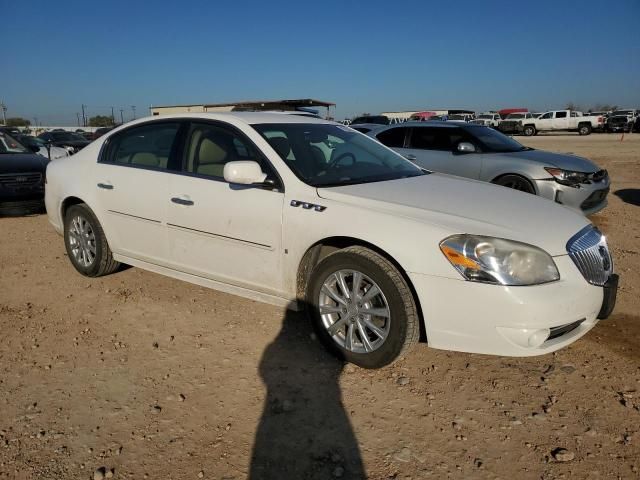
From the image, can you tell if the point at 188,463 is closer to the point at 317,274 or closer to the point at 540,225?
the point at 317,274

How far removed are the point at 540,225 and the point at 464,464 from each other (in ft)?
4.68

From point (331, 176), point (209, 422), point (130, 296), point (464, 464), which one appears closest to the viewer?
point (464, 464)

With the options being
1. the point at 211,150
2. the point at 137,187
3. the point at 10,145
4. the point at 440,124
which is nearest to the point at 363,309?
the point at 211,150

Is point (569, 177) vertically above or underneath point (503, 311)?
above

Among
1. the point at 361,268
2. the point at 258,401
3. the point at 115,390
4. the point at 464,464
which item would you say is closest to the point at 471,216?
the point at 361,268

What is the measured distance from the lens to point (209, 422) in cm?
258

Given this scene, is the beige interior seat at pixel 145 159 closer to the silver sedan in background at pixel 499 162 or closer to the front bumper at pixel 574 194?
the silver sedan in background at pixel 499 162

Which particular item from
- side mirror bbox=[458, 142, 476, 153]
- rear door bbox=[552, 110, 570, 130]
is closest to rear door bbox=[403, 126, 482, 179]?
side mirror bbox=[458, 142, 476, 153]

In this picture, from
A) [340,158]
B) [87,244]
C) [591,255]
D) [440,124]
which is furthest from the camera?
[440,124]

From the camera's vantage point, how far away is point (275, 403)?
2.75 meters

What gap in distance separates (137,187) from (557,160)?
18.6ft

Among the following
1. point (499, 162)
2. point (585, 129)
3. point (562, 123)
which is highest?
point (562, 123)

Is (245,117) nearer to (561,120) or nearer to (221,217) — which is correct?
(221,217)

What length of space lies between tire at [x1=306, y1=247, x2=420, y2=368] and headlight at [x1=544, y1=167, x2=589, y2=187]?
15.8ft
